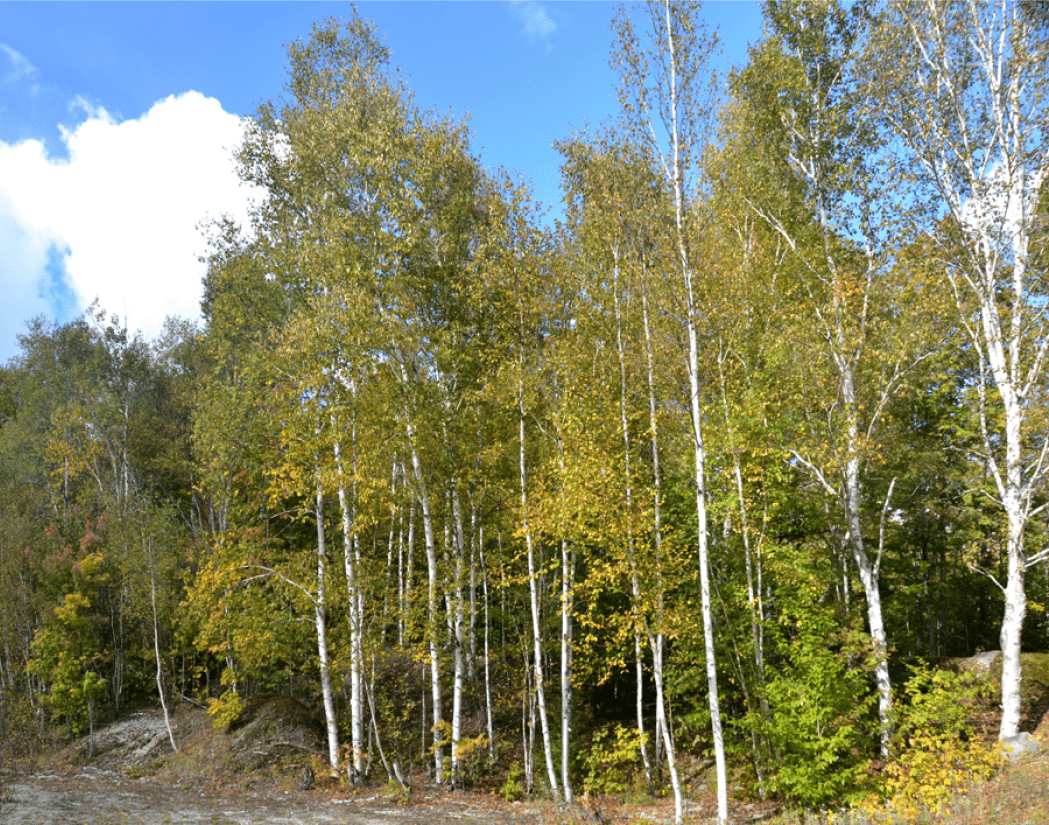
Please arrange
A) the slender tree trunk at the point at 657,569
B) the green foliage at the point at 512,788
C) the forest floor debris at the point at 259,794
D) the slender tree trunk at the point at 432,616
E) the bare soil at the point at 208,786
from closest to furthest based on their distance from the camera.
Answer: the forest floor debris at the point at 259,794
the bare soil at the point at 208,786
the slender tree trunk at the point at 657,569
the green foliage at the point at 512,788
the slender tree trunk at the point at 432,616

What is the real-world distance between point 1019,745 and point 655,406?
27.9ft

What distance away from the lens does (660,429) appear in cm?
1472

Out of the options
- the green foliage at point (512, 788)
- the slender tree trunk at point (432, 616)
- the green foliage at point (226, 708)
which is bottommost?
the green foliage at point (512, 788)

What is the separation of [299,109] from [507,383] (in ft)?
34.9

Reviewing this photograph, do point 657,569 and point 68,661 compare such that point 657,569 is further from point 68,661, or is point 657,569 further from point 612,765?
point 68,661

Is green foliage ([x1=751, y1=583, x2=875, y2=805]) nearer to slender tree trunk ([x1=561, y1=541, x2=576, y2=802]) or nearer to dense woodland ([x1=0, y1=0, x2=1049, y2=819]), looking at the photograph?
dense woodland ([x1=0, y1=0, x2=1049, y2=819])

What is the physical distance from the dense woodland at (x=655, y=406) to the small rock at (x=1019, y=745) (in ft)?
2.08

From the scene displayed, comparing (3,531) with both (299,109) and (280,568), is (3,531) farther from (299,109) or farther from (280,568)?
(299,109)

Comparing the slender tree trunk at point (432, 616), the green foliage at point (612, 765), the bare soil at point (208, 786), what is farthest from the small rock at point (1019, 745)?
the slender tree trunk at point (432, 616)

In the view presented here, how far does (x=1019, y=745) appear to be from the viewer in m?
10.5

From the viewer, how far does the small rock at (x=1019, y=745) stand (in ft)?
33.1

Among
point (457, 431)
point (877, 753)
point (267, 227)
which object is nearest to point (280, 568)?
point (457, 431)

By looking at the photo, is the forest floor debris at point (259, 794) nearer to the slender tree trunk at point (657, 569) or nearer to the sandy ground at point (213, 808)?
the sandy ground at point (213, 808)

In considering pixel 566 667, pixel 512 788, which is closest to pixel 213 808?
pixel 512 788
